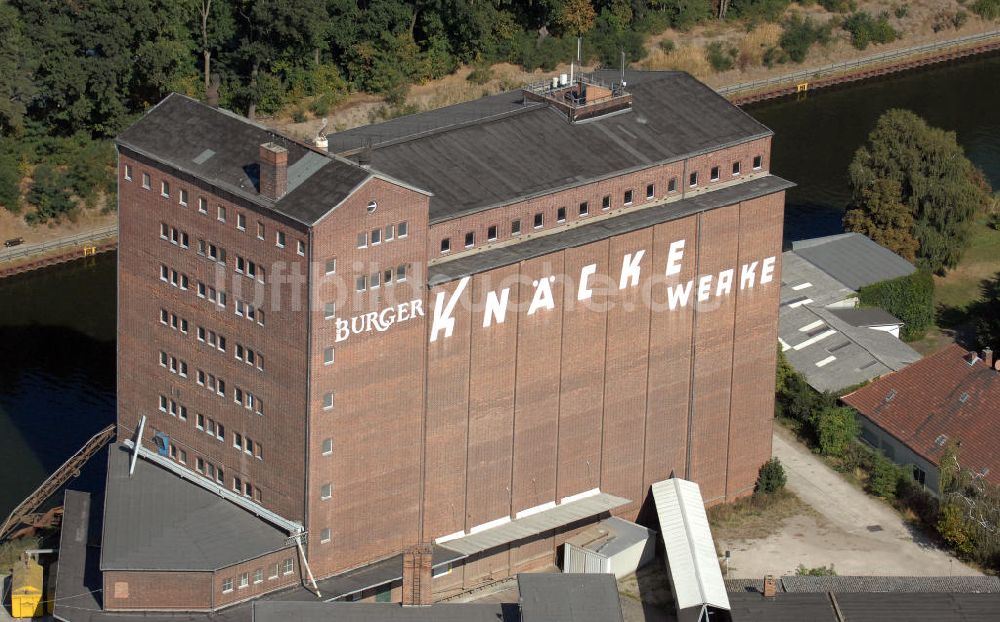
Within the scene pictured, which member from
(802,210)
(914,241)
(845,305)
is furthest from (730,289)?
(802,210)

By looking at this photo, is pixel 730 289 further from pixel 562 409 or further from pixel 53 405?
pixel 53 405

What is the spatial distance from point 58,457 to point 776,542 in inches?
1637

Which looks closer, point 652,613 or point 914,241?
point 652,613

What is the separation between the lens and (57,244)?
6181 inches

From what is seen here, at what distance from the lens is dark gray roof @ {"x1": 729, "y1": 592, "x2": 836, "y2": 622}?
4254 inches

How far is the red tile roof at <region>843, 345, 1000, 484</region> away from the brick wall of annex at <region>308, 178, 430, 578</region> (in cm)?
3355

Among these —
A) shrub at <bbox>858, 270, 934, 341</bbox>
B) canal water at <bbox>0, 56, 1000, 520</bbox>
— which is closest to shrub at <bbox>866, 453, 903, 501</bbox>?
shrub at <bbox>858, 270, 934, 341</bbox>

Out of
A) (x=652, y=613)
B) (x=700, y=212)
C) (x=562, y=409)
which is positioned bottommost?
(x=652, y=613)

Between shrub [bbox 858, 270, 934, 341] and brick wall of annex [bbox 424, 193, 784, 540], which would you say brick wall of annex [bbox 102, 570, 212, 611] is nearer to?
brick wall of annex [bbox 424, 193, 784, 540]

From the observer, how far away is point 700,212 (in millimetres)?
114688

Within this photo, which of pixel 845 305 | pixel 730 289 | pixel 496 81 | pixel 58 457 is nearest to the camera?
pixel 730 289

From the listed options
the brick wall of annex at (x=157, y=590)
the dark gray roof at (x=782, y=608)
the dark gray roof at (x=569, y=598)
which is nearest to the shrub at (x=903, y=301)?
the dark gray roof at (x=782, y=608)

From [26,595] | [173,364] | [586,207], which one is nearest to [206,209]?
[173,364]

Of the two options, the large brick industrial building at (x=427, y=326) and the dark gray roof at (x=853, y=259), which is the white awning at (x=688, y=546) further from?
the dark gray roof at (x=853, y=259)
